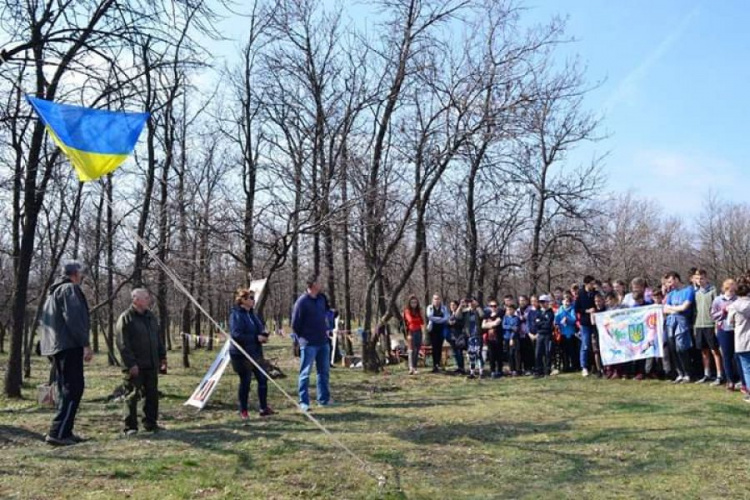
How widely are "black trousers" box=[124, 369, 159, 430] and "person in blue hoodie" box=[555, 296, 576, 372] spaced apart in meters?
8.98

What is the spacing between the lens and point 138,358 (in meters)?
8.34

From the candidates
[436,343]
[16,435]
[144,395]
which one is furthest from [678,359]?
[16,435]

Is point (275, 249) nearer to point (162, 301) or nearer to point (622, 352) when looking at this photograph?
point (162, 301)

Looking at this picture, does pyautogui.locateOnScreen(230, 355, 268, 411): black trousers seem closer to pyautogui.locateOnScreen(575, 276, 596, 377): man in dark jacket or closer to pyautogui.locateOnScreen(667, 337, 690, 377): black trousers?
pyautogui.locateOnScreen(575, 276, 596, 377): man in dark jacket

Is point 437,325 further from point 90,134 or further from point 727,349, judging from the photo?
point 90,134

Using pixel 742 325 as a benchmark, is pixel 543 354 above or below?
below

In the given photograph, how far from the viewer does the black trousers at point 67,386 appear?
7609 millimetres

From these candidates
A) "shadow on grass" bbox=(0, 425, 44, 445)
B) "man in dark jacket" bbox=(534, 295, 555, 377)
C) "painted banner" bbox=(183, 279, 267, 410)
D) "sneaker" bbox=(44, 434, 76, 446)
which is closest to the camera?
"sneaker" bbox=(44, 434, 76, 446)

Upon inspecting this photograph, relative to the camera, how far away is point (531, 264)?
1175 inches

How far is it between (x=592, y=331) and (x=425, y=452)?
8.06 meters

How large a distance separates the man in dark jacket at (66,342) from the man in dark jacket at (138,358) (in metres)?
0.62

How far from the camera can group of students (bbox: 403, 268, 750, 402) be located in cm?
1071

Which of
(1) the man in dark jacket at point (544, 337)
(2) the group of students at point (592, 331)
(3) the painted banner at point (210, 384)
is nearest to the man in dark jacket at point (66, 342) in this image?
(3) the painted banner at point (210, 384)

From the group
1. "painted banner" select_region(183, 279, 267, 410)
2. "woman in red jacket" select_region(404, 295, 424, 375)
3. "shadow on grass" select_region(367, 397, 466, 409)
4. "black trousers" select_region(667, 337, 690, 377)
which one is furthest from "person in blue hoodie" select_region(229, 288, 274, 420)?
"black trousers" select_region(667, 337, 690, 377)
